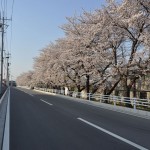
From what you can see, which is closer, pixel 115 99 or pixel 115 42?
pixel 115 99

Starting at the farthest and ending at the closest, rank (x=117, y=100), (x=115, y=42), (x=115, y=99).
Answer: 1. (x=115, y=42)
2. (x=117, y=100)
3. (x=115, y=99)

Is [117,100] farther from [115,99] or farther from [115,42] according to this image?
[115,42]

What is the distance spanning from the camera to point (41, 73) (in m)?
83.8

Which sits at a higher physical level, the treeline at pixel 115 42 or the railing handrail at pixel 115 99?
the treeline at pixel 115 42

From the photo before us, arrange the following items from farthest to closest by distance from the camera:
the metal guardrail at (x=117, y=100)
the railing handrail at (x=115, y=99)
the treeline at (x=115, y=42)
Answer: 1. the treeline at (x=115, y=42)
2. the metal guardrail at (x=117, y=100)
3. the railing handrail at (x=115, y=99)

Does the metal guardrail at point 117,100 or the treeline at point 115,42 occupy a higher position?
the treeline at point 115,42

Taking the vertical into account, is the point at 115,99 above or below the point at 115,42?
below

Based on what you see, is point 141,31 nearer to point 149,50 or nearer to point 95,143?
point 149,50

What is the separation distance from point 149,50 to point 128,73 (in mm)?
4550

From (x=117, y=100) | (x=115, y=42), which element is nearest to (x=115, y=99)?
(x=117, y=100)

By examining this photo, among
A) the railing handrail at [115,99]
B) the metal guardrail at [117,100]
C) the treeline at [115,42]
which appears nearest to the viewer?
the railing handrail at [115,99]

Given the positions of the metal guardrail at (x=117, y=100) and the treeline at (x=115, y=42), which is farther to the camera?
the treeline at (x=115, y=42)

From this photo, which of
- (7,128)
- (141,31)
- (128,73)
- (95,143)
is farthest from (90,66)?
(95,143)

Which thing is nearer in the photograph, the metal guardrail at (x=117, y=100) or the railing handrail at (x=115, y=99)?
the railing handrail at (x=115, y=99)
